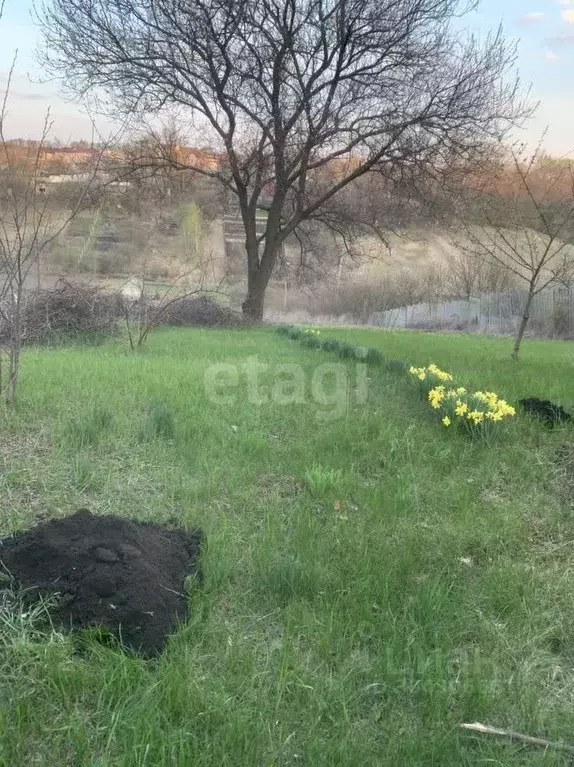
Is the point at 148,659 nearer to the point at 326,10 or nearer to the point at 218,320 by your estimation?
the point at 218,320

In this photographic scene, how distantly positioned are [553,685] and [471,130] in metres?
16.4

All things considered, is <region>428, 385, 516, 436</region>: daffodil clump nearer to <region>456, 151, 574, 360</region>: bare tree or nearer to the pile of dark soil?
<region>456, 151, 574, 360</region>: bare tree

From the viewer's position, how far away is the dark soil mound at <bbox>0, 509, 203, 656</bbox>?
2.07 meters

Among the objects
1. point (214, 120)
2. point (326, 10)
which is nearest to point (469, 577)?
point (326, 10)

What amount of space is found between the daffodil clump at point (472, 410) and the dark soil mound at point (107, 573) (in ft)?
8.04

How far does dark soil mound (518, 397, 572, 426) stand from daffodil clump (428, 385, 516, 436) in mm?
302

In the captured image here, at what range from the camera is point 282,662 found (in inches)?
78.7

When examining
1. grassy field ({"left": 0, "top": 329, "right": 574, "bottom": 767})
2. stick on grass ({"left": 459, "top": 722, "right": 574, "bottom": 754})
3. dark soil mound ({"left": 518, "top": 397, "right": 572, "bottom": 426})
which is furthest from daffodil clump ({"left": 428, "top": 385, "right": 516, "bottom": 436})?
stick on grass ({"left": 459, "top": 722, "right": 574, "bottom": 754})

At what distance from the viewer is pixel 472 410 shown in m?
4.38

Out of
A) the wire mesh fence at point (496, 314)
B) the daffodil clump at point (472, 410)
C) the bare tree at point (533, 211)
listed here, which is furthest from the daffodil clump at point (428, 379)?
the wire mesh fence at point (496, 314)

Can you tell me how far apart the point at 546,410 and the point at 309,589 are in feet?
10.4

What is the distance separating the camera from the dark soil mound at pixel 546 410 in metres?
4.71

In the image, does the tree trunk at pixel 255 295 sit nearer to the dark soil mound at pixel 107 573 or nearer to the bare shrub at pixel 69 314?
the bare shrub at pixel 69 314

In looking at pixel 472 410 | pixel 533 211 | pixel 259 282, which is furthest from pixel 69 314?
pixel 259 282
